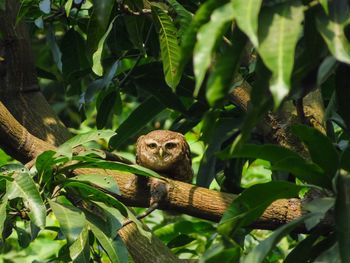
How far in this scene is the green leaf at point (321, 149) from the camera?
2.13 metres

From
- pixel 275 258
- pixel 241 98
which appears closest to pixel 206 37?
pixel 241 98

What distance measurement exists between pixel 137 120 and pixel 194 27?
1.64 meters

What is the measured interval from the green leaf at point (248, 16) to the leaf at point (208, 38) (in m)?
0.03

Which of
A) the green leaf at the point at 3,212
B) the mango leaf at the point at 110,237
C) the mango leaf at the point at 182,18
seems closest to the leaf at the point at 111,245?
the mango leaf at the point at 110,237

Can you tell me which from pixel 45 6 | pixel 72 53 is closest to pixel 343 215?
pixel 45 6

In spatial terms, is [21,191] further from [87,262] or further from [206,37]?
[206,37]

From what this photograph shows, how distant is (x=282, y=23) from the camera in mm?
1646

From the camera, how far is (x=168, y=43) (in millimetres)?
2611

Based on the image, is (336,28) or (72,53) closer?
(336,28)

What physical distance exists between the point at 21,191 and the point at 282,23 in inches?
39.1

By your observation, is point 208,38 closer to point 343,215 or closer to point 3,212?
point 343,215

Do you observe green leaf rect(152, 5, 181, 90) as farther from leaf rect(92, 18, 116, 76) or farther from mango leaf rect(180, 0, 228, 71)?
mango leaf rect(180, 0, 228, 71)

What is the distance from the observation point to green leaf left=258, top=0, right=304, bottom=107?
1.57 metres

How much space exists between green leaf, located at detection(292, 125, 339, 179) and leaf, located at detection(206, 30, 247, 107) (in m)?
0.45
